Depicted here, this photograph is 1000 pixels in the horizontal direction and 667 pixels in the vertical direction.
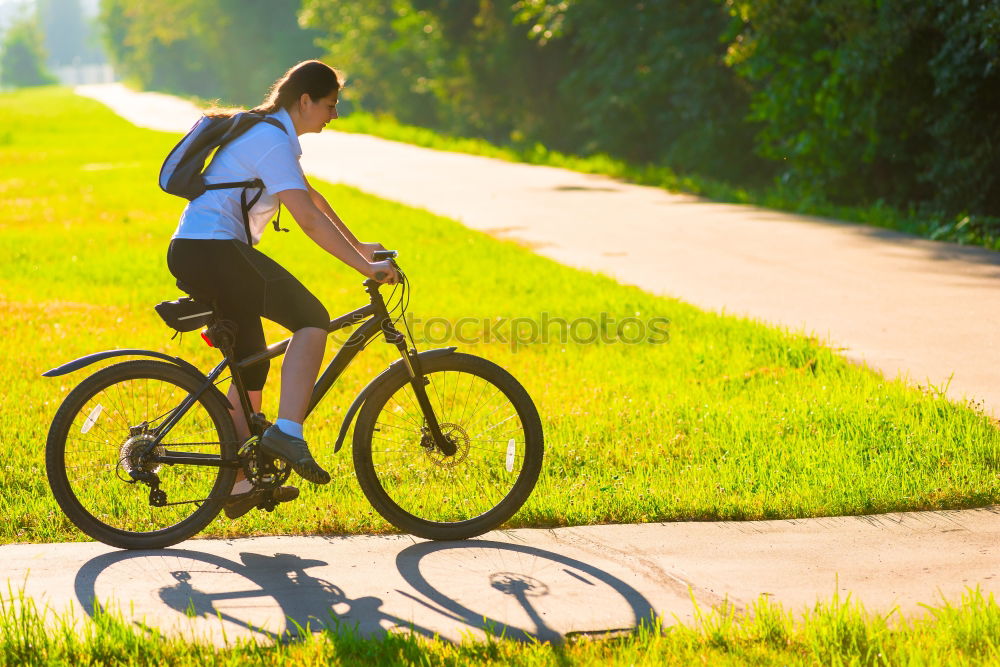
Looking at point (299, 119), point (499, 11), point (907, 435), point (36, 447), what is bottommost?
point (36, 447)

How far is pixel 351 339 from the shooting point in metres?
4.71

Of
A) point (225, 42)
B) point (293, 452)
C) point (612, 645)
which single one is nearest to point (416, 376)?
point (293, 452)

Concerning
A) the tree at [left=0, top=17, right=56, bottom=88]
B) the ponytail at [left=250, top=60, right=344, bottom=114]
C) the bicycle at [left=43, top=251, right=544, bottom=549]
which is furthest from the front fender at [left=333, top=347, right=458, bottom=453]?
the tree at [left=0, top=17, right=56, bottom=88]

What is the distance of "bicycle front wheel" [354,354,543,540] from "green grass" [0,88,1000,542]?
21cm

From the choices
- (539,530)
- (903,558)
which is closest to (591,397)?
(539,530)

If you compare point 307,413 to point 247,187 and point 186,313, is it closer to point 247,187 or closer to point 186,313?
point 186,313

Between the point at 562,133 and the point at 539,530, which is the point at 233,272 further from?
A: the point at 562,133

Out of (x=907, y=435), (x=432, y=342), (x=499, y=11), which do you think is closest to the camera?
(x=907, y=435)

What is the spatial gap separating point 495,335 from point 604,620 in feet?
18.0

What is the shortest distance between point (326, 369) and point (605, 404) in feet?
8.92

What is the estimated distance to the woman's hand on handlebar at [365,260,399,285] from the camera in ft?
14.8

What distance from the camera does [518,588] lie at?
167 inches

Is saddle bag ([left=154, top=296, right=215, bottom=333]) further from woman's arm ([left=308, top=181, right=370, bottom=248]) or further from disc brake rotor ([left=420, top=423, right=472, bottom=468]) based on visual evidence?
disc brake rotor ([left=420, top=423, right=472, bottom=468])

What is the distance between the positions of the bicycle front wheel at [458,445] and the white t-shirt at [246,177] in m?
0.84
